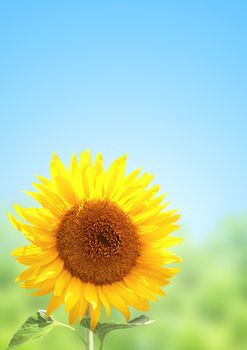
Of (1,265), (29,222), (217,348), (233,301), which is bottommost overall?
(217,348)

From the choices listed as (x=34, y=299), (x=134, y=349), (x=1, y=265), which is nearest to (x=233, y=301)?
(x=134, y=349)

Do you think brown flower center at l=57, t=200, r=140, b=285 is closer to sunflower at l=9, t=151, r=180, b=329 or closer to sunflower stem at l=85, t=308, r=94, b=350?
sunflower at l=9, t=151, r=180, b=329

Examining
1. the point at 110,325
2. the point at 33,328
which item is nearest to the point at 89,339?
the point at 110,325

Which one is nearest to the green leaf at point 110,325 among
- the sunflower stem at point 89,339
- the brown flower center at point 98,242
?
the sunflower stem at point 89,339

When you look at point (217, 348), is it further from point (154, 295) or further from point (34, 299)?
point (154, 295)

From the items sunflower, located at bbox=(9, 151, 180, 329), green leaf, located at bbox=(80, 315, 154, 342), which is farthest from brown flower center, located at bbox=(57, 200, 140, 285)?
green leaf, located at bbox=(80, 315, 154, 342)

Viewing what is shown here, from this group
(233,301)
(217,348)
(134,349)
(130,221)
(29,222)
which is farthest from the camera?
(233,301)

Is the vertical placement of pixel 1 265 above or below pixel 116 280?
above

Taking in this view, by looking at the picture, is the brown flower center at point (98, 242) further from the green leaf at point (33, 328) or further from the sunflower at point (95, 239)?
the green leaf at point (33, 328)
